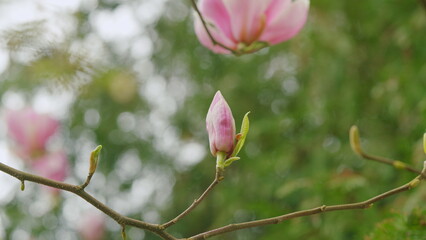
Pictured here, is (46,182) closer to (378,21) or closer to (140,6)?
(378,21)

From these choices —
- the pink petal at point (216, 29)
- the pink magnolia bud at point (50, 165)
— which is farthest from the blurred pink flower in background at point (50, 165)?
the pink petal at point (216, 29)

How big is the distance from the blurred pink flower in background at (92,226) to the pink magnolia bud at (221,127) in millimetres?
1027

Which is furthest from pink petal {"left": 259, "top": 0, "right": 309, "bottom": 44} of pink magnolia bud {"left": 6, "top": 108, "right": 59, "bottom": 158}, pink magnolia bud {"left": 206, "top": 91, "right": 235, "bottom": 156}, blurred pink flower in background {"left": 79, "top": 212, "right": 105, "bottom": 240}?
blurred pink flower in background {"left": 79, "top": 212, "right": 105, "bottom": 240}

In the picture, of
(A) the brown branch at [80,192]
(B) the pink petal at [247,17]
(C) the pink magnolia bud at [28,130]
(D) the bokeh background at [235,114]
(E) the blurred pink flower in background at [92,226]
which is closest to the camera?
(A) the brown branch at [80,192]

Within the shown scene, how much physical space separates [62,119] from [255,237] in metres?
0.63

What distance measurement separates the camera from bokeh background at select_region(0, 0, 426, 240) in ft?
2.87

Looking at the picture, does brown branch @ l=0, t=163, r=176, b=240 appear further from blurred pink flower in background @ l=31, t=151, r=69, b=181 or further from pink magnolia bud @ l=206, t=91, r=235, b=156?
blurred pink flower in background @ l=31, t=151, r=69, b=181

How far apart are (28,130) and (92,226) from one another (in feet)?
1.26

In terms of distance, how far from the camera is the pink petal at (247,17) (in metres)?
0.62

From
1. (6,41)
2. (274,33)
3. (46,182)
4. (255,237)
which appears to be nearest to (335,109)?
(255,237)

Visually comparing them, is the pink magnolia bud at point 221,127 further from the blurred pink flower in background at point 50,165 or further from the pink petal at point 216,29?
the blurred pink flower in background at point 50,165

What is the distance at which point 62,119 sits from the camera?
165cm

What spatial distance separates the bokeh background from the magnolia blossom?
5.2 inches

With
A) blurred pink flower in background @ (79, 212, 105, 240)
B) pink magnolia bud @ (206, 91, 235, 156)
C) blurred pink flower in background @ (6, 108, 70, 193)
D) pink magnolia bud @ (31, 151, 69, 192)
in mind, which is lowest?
blurred pink flower in background @ (79, 212, 105, 240)
